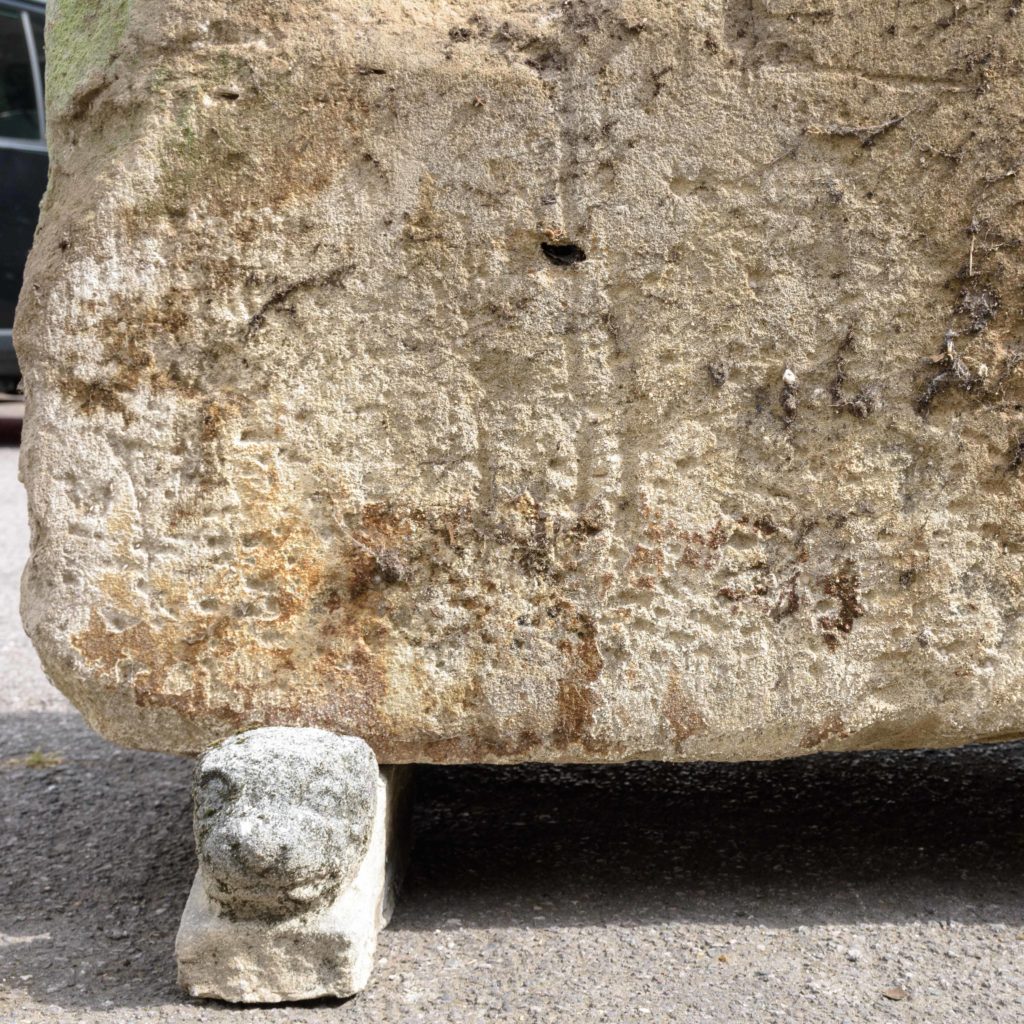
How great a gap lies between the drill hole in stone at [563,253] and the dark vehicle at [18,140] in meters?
5.72

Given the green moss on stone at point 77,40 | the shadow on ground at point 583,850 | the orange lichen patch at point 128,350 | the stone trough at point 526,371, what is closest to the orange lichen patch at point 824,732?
the stone trough at point 526,371

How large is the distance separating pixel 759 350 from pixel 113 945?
Answer: 1.34 metres

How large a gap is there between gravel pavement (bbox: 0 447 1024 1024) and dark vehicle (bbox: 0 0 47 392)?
4730 millimetres

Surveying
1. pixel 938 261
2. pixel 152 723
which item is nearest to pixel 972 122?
pixel 938 261

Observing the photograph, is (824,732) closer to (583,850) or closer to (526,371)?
(583,850)

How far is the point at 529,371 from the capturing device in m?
2.00

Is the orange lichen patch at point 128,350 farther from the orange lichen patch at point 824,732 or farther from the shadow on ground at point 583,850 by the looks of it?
the orange lichen patch at point 824,732

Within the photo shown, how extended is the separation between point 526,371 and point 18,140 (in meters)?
5.95

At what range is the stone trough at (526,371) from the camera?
77.5 inches

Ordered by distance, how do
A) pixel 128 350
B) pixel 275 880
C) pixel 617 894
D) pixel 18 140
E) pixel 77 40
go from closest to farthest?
pixel 275 880 → pixel 128 350 → pixel 77 40 → pixel 617 894 → pixel 18 140

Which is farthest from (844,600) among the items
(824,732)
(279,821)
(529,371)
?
(279,821)

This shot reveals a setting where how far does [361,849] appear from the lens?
188cm

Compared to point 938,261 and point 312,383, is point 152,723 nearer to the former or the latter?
point 312,383

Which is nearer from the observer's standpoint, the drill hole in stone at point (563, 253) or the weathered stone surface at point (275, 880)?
the weathered stone surface at point (275, 880)
